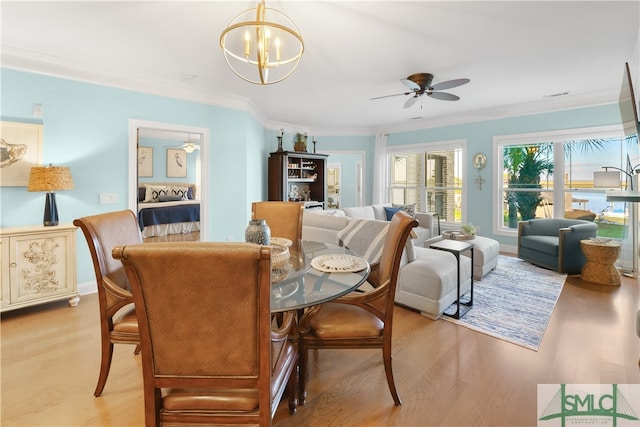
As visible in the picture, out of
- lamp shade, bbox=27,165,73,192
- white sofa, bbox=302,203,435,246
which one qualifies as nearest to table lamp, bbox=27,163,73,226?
lamp shade, bbox=27,165,73,192

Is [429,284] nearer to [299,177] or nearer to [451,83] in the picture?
[451,83]

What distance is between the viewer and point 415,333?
8.43 ft

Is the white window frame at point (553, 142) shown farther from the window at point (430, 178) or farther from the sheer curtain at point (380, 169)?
the sheer curtain at point (380, 169)

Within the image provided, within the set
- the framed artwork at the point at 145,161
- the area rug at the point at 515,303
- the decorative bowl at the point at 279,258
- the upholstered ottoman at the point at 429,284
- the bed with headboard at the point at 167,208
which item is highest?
the framed artwork at the point at 145,161

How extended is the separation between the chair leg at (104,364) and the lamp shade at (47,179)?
6.82 ft

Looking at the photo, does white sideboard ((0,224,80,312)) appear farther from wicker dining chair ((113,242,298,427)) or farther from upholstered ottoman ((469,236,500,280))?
upholstered ottoman ((469,236,500,280))

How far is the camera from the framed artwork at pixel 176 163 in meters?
8.04

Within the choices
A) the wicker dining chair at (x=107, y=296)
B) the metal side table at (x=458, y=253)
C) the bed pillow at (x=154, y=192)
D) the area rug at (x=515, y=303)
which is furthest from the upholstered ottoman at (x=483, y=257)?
the bed pillow at (x=154, y=192)

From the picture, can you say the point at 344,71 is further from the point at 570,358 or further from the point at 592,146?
the point at 592,146

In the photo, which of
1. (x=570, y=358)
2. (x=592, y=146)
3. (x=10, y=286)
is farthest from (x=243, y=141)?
(x=592, y=146)

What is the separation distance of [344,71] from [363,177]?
3866 mm

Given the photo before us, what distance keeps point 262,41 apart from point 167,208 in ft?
19.2

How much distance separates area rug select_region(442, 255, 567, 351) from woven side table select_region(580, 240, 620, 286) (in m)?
0.31

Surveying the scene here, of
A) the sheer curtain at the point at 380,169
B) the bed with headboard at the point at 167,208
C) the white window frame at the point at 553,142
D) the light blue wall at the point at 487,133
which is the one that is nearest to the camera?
the white window frame at the point at 553,142
